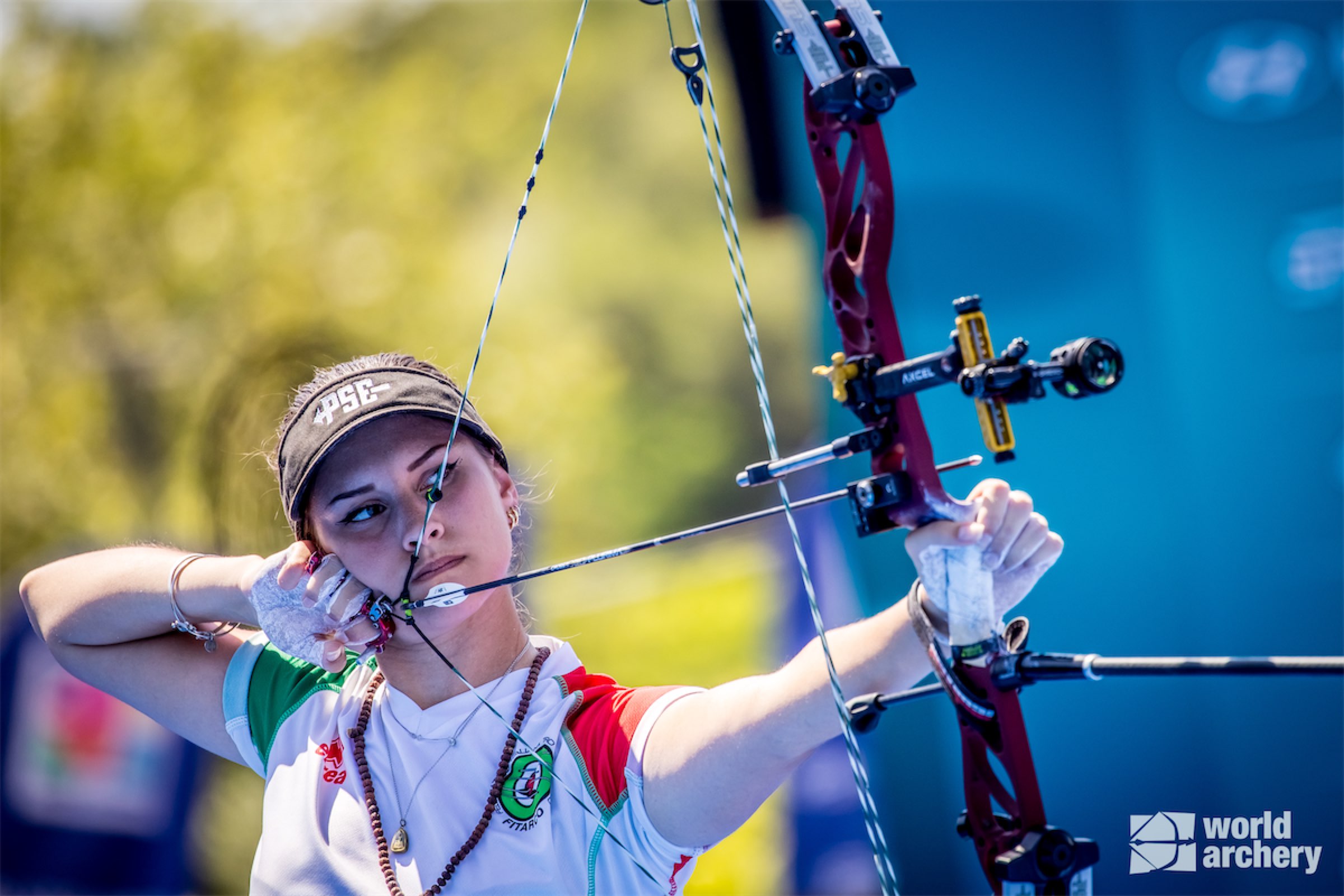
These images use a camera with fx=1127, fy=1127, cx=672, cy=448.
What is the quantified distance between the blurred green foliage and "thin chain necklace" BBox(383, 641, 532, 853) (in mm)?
3707

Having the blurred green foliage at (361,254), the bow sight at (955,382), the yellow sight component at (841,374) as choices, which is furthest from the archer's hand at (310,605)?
the blurred green foliage at (361,254)

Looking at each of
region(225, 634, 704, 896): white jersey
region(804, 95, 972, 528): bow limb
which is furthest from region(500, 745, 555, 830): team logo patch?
region(804, 95, 972, 528): bow limb

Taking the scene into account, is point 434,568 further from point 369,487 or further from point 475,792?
point 475,792

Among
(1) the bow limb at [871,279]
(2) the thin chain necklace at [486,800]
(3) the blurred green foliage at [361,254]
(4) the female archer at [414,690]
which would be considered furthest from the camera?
(3) the blurred green foliage at [361,254]

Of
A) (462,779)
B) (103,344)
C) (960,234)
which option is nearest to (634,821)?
(462,779)

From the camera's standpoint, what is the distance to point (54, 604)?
2031 millimetres

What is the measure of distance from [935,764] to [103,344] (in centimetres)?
516

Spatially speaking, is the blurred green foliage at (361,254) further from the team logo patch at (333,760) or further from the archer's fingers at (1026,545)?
the archer's fingers at (1026,545)

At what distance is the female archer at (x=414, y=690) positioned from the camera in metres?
1.47

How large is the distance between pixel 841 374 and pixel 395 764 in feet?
3.09

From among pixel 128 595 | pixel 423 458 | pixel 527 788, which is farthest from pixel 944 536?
pixel 128 595

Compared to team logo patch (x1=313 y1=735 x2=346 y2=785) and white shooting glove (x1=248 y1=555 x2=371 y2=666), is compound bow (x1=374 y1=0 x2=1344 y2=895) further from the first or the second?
team logo patch (x1=313 y1=735 x2=346 y2=785)

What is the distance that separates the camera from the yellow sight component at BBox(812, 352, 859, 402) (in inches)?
51.0

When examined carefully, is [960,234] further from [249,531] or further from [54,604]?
[249,531]
